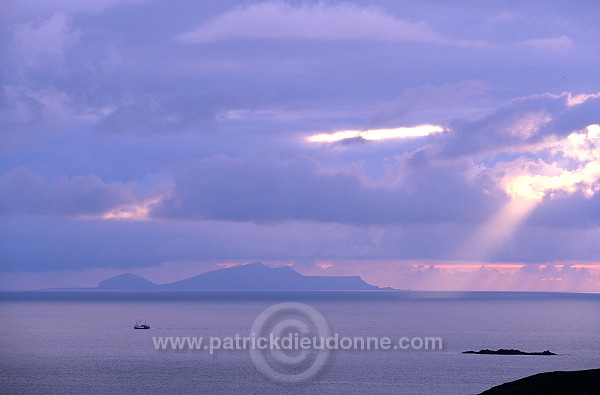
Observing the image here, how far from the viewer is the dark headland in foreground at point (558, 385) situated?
74.1m

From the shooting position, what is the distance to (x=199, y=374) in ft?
437

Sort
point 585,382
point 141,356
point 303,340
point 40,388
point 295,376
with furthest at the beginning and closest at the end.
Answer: point 303,340, point 141,356, point 295,376, point 40,388, point 585,382

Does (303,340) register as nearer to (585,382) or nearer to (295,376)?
(295,376)

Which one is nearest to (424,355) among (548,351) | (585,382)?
(548,351)

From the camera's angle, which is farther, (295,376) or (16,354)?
(16,354)

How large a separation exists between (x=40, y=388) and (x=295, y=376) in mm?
39060

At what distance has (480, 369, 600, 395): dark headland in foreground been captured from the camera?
7406 centimetres

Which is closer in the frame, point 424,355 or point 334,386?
point 334,386

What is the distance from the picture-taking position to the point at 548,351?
176 meters

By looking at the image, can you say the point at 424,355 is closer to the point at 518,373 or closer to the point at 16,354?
the point at 518,373

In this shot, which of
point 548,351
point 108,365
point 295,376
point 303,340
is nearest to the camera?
point 295,376

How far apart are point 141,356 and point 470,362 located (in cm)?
6463

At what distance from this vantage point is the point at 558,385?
3083 inches

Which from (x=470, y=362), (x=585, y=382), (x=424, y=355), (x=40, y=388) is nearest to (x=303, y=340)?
(x=424, y=355)
